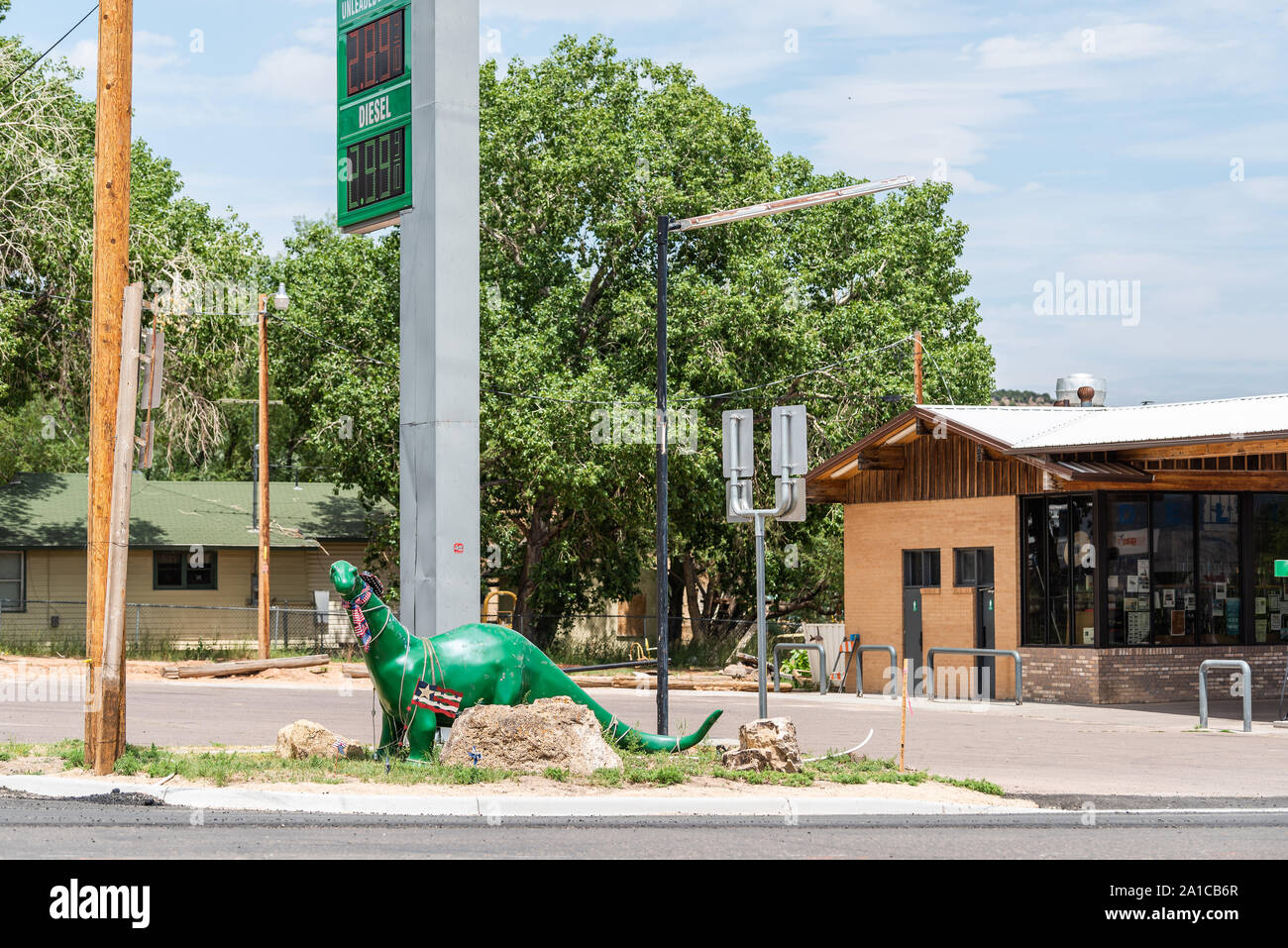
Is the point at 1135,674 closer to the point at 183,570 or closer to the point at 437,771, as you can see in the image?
the point at 437,771

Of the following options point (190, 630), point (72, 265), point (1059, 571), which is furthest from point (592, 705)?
point (190, 630)

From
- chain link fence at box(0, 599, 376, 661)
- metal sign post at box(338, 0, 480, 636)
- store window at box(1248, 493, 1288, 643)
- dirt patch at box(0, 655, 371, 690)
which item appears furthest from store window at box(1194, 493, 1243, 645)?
chain link fence at box(0, 599, 376, 661)

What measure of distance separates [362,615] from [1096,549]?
15124 millimetres

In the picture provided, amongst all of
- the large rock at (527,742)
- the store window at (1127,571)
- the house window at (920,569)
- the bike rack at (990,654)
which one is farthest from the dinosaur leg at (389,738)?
the house window at (920,569)

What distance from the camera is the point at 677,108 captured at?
3959 centimetres

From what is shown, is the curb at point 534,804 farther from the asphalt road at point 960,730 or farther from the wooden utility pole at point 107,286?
the asphalt road at point 960,730

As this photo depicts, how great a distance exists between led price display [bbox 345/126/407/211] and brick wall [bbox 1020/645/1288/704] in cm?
1443

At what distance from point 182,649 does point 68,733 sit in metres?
20.3

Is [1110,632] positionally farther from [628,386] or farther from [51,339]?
[51,339]

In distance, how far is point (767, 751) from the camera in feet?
42.0

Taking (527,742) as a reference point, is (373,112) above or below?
above

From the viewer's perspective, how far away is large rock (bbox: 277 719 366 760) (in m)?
13.3

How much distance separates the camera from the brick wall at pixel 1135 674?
79.3 feet

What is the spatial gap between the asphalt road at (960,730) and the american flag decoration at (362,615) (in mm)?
4056
